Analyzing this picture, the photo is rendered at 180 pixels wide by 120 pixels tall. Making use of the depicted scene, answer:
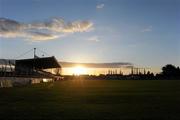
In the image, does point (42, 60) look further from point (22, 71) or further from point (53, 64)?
point (22, 71)

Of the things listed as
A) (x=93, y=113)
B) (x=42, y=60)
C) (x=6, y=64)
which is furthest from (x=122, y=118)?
(x=42, y=60)

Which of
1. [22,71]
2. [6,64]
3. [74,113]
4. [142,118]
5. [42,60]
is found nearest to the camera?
[142,118]

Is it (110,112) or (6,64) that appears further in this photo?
(6,64)

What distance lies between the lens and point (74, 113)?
15.5 meters

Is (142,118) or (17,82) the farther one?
(17,82)

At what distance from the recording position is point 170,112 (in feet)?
52.4

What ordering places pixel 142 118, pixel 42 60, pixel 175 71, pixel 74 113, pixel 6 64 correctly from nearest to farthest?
pixel 142 118, pixel 74 113, pixel 6 64, pixel 42 60, pixel 175 71

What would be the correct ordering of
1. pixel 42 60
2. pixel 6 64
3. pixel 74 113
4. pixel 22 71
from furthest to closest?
pixel 42 60 < pixel 22 71 < pixel 6 64 < pixel 74 113

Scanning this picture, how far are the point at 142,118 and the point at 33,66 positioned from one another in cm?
8186

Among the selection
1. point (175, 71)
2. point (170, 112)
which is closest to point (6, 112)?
point (170, 112)

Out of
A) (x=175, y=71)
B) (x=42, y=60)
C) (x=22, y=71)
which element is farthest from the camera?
(x=175, y=71)

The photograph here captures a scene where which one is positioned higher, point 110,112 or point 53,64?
point 53,64

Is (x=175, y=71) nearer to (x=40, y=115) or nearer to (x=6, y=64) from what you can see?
(x=6, y=64)

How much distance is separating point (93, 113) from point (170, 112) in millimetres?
3053
